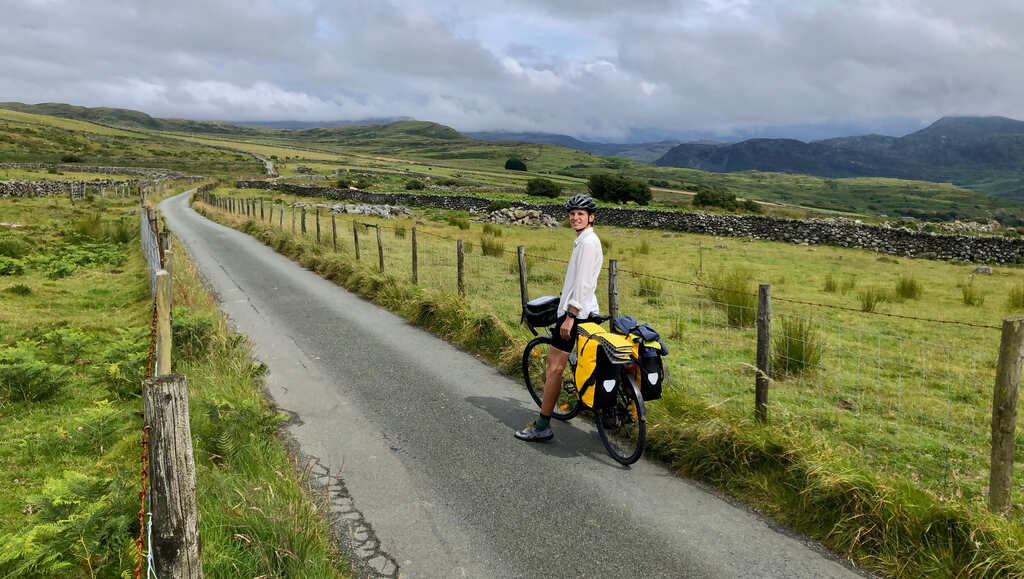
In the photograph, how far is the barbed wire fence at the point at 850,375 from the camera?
6.01 m

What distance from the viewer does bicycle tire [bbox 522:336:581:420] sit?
6711mm

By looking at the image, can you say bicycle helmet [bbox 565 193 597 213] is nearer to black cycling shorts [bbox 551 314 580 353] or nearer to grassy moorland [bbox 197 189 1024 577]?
black cycling shorts [bbox 551 314 580 353]

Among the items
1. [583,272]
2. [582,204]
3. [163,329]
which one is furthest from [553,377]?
[163,329]

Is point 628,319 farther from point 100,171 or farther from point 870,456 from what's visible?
point 100,171

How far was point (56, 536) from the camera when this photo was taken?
3.71 meters

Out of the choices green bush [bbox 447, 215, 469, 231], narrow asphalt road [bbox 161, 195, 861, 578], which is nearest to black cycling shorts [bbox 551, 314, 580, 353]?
narrow asphalt road [bbox 161, 195, 861, 578]

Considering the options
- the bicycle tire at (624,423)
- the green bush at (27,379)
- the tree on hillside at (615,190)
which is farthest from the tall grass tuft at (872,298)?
the tree on hillside at (615,190)

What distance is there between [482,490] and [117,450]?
11.3ft

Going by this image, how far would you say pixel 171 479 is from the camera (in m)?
2.89

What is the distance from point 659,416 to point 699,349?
4.31 m

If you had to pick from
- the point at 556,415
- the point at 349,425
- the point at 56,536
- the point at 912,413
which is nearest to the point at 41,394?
the point at 349,425

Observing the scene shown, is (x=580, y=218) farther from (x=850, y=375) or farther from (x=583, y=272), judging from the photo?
(x=850, y=375)

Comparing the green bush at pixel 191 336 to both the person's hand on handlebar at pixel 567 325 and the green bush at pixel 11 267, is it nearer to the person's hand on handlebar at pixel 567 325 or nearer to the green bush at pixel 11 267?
the person's hand on handlebar at pixel 567 325

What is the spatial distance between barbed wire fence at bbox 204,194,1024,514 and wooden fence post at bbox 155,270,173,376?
454 centimetres
